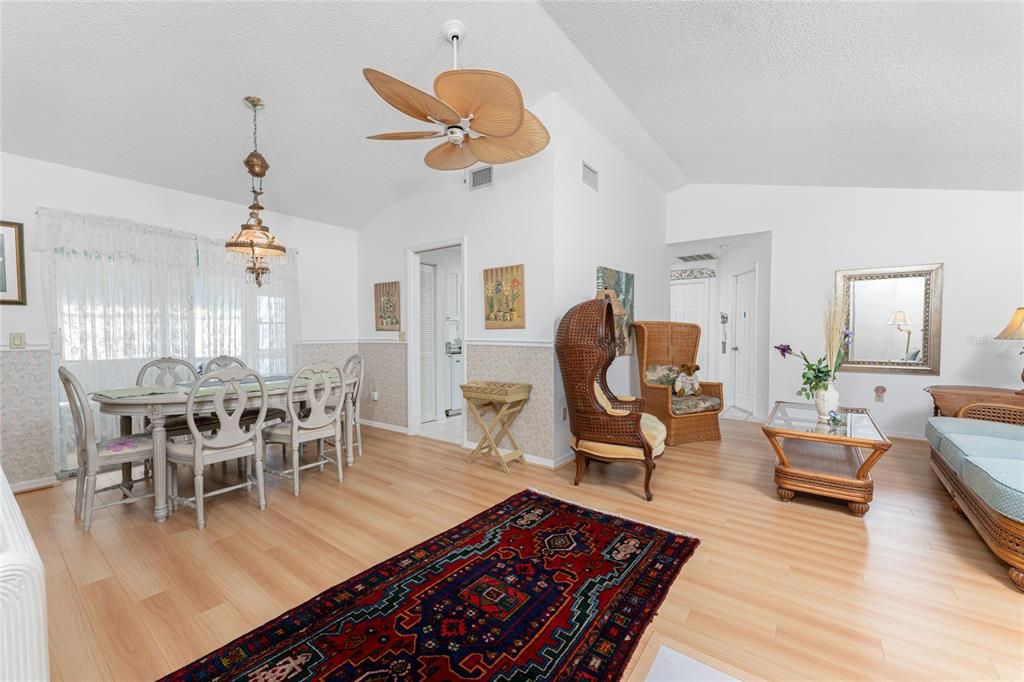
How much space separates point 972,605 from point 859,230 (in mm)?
4191

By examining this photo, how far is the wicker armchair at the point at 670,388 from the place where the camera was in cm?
449

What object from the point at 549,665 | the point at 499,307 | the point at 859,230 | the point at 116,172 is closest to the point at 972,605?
the point at 549,665

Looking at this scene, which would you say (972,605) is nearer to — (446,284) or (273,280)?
(446,284)

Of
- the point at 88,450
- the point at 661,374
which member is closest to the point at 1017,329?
the point at 661,374

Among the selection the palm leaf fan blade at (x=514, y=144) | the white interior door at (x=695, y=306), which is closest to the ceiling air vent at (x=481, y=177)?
the palm leaf fan blade at (x=514, y=144)

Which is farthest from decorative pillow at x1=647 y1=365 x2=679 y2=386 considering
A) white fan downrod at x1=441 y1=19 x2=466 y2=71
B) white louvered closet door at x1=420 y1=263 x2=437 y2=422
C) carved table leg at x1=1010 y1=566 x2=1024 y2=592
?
white fan downrod at x1=441 y1=19 x2=466 y2=71

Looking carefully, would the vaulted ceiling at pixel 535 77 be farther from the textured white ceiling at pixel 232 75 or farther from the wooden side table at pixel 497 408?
the wooden side table at pixel 497 408

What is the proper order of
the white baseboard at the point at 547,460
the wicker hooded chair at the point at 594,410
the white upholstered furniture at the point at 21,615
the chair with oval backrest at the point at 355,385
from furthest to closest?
the chair with oval backrest at the point at 355,385
the white baseboard at the point at 547,460
the wicker hooded chair at the point at 594,410
the white upholstered furniture at the point at 21,615

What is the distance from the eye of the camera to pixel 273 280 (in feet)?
16.0

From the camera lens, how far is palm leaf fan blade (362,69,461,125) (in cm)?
178

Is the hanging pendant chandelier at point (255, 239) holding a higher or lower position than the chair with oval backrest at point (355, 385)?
higher

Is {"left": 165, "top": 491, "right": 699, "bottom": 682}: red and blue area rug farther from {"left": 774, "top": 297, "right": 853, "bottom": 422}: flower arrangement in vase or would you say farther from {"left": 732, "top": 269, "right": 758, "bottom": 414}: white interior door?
{"left": 732, "top": 269, "right": 758, "bottom": 414}: white interior door

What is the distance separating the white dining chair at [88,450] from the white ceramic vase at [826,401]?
489 cm

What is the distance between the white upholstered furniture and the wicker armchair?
4.26 m
